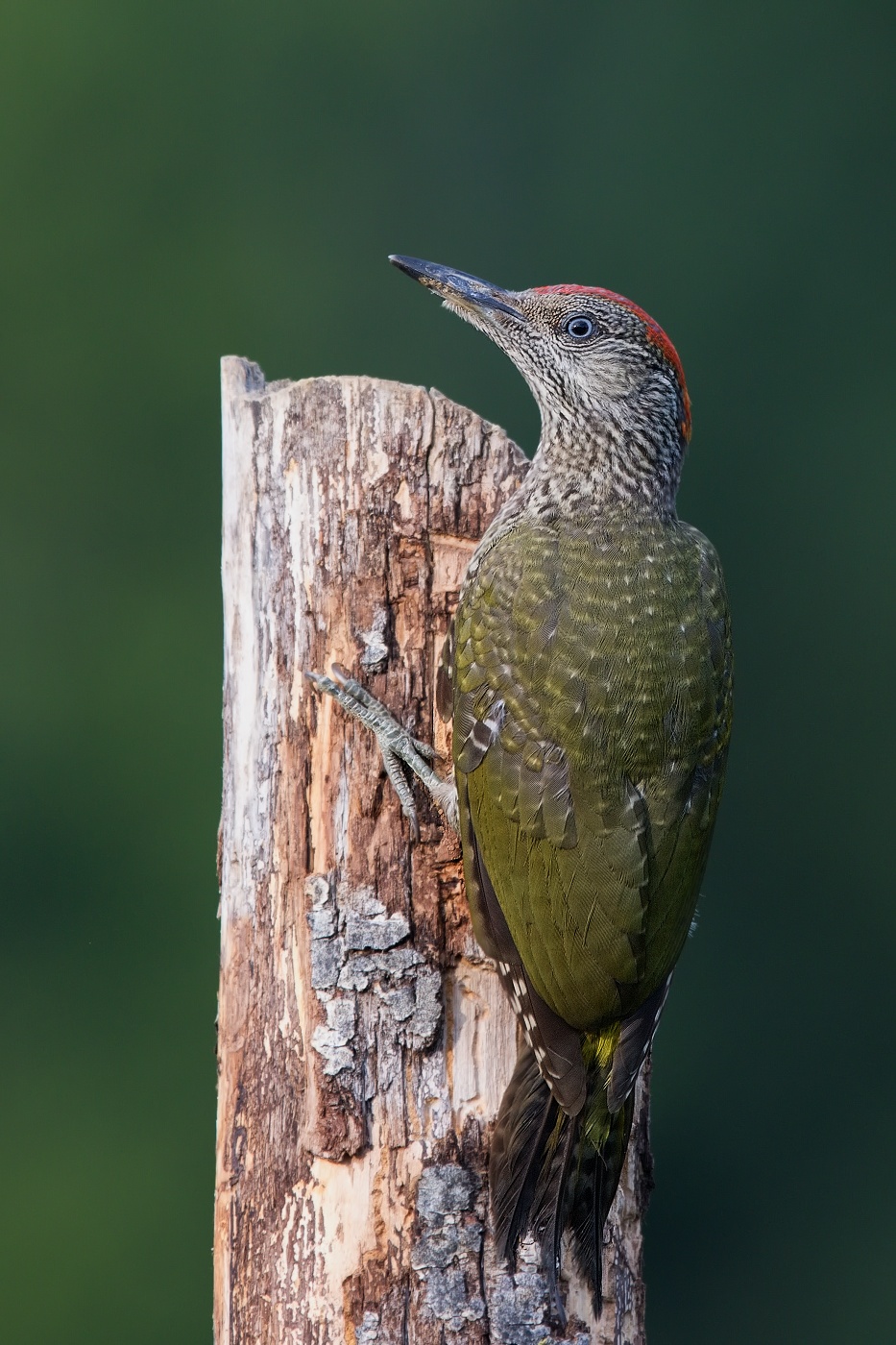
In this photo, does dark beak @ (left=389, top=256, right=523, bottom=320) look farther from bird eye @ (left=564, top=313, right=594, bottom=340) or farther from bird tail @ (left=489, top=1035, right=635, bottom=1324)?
bird tail @ (left=489, top=1035, right=635, bottom=1324)

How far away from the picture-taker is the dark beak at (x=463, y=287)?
3248 mm

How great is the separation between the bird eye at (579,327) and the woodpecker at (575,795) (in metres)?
0.40

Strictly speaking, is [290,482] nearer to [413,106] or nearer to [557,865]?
[557,865]

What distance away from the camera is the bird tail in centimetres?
241

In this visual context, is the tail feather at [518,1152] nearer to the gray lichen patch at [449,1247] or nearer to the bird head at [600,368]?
the gray lichen patch at [449,1247]

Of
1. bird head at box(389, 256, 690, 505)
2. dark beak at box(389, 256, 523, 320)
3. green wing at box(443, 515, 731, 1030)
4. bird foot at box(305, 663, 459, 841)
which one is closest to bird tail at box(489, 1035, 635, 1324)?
green wing at box(443, 515, 731, 1030)

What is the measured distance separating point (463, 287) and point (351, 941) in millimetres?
1524

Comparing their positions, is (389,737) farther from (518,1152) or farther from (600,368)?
(600,368)

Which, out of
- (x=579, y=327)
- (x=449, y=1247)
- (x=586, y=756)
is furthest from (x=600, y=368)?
(x=449, y=1247)

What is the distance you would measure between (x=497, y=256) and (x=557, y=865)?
4614mm

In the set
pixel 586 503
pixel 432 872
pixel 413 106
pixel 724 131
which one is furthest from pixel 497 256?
pixel 432 872

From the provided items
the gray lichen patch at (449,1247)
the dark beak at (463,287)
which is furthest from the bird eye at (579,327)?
the gray lichen patch at (449,1247)

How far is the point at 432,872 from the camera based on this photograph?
2633 mm

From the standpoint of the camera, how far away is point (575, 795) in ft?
8.57
